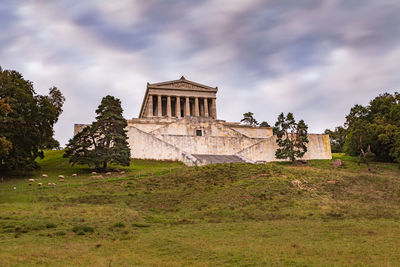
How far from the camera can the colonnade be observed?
78.5 meters

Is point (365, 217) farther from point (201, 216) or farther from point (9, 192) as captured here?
point (9, 192)

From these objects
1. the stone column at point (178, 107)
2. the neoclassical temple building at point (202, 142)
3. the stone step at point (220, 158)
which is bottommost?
the stone step at point (220, 158)

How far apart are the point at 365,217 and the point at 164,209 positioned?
11498mm

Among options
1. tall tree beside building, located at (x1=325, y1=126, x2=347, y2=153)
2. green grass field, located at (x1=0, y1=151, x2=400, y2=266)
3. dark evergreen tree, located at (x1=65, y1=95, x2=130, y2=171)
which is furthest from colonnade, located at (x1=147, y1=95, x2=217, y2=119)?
green grass field, located at (x1=0, y1=151, x2=400, y2=266)

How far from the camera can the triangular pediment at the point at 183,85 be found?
7925 cm

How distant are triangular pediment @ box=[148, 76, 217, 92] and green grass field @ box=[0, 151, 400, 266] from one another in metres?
43.8

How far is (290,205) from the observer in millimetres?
25203

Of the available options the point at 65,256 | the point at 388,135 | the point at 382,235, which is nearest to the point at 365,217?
the point at 382,235

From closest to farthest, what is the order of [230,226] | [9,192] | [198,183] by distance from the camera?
[230,226]
[9,192]
[198,183]

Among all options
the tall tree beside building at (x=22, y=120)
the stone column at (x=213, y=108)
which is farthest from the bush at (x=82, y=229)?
the stone column at (x=213, y=108)

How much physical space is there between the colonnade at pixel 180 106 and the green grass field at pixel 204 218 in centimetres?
4200

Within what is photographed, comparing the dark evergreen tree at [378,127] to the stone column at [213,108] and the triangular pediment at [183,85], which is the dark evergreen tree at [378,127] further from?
the triangular pediment at [183,85]

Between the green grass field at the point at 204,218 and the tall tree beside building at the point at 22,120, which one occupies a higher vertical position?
the tall tree beside building at the point at 22,120

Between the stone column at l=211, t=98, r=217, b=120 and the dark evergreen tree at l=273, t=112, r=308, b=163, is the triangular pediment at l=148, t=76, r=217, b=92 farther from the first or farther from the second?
the dark evergreen tree at l=273, t=112, r=308, b=163
